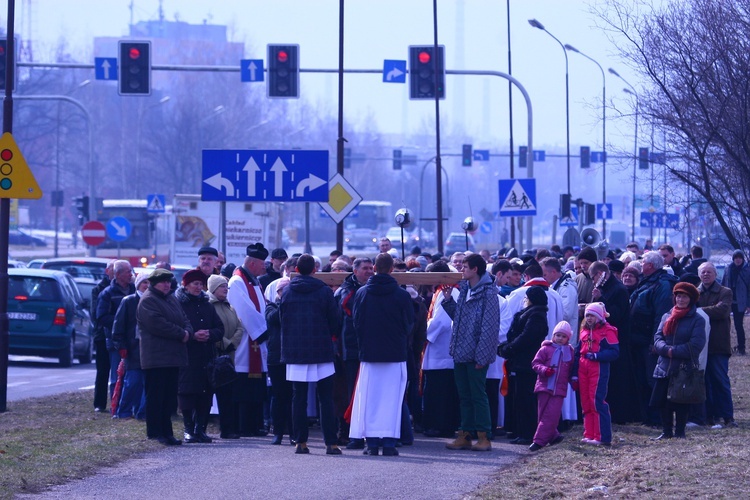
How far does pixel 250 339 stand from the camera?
13.1 m

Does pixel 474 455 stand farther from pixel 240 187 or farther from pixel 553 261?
pixel 240 187

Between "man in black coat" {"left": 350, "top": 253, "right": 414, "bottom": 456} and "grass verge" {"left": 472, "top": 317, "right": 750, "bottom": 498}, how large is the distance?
1.29 metres

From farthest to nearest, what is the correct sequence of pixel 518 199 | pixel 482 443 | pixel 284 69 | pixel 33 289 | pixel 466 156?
pixel 466 156
pixel 518 199
pixel 284 69
pixel 33 289
pixel 482 443

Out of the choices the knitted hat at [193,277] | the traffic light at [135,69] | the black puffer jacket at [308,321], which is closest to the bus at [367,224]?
the traffic light at [135,69]

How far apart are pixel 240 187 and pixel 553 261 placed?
5.65 m

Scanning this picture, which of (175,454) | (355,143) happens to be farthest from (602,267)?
(355,143)

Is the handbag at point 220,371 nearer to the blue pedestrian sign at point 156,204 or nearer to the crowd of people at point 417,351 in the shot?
the crowd of people at point 417,351

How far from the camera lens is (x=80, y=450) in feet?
38.2

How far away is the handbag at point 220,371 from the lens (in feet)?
41.0

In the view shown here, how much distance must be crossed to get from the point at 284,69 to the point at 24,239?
5827 cm

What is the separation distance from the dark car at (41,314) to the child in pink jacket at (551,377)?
528 inches

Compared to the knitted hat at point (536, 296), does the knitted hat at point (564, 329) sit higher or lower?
lower

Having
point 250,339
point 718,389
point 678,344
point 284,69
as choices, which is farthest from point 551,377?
point 284,69

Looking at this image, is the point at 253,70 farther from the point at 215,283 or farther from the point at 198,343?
the point at 198,343
